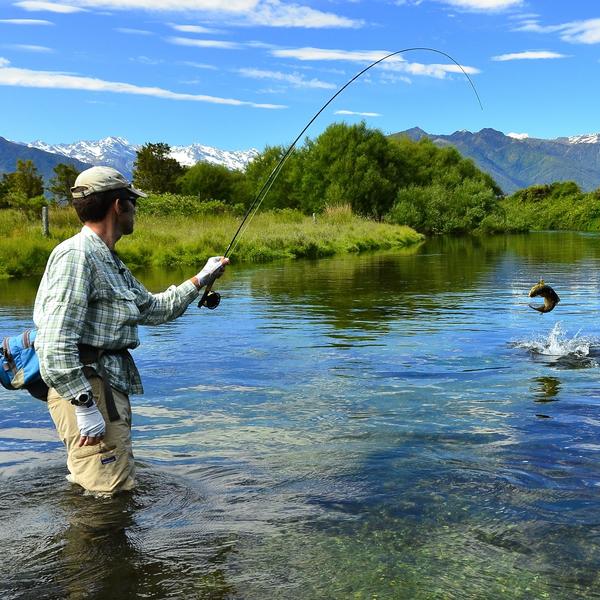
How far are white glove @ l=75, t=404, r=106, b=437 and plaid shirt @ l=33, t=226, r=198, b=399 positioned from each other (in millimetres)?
115

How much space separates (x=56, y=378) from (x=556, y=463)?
12.5ft

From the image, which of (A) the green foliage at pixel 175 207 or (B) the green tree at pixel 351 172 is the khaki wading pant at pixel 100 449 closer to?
(A) the green foliage at pixel 175 207

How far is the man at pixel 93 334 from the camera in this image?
397 cm

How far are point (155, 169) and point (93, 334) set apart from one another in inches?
3539

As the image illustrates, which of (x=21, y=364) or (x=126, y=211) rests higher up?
(x=126, y=211)

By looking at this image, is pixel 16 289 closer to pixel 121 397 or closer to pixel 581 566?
pixel 121 397

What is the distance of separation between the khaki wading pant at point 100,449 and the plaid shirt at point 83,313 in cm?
15

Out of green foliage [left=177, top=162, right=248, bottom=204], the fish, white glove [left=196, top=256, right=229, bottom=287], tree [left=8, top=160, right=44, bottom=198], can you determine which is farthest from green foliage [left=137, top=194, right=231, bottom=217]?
white glove [left=196, top=256, right=229, bottom=287]

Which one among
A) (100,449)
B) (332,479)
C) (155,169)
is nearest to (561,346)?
(332,479)

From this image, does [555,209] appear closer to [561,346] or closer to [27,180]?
[27,180]

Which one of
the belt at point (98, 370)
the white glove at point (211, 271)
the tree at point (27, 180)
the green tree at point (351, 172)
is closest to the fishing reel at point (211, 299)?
the white glove at point (211, 271)

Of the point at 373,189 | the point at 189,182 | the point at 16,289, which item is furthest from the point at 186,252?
the point at 189,182

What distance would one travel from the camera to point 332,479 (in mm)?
5523

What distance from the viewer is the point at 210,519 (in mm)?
4812
